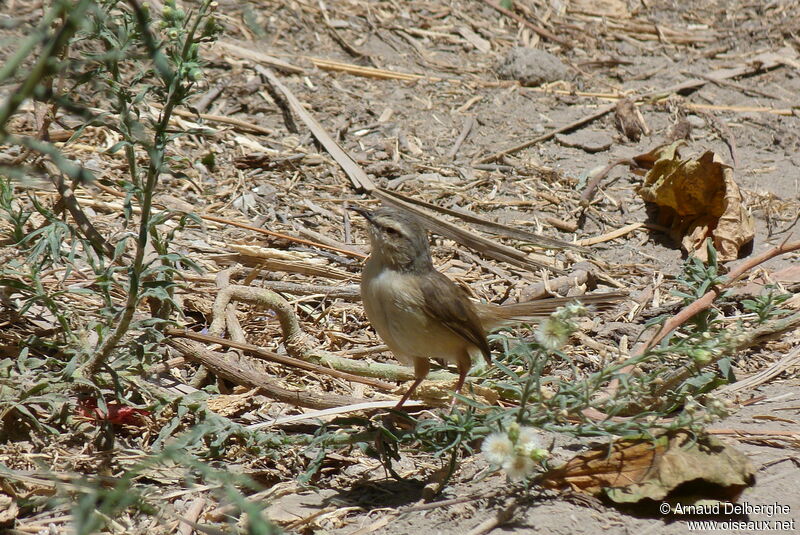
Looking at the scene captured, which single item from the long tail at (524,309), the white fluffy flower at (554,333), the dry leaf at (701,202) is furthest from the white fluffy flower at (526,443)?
the dry leaf at (701,202)

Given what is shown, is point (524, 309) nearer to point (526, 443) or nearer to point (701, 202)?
point (701, 202)

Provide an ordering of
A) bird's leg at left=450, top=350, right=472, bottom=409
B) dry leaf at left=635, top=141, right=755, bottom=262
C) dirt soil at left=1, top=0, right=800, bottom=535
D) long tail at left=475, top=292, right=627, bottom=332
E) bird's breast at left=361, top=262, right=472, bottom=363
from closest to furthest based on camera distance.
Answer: dirt soil at left=1, top=0, right=800, bottom=535 → bird's breast at left=361, top=262, right=472, bottom=363 → bird's leg at left=450, top=350, right=472, bottom=409 → long tail at left=475, top=292, right=627, bottom=332 → dry leaf at left=635, top=141, right=755, bottom=262

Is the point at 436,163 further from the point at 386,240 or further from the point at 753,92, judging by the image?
the point at 753,92

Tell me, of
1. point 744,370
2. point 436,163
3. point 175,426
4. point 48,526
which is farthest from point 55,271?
point 744,370

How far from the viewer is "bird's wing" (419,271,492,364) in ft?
17.3

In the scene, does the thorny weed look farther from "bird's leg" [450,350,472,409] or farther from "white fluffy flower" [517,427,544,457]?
"bird's leg" [450,350,472,409]

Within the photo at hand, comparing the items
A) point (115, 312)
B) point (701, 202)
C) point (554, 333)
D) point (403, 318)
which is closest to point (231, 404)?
point (115, 312)

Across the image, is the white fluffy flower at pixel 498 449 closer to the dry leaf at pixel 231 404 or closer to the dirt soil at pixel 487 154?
the dirt soil at pixel 487 154

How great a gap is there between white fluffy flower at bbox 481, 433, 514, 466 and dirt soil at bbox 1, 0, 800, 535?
0.54m

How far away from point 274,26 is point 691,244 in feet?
16.8

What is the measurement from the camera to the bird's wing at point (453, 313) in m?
5.28

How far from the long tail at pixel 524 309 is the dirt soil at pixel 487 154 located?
48 centimetres

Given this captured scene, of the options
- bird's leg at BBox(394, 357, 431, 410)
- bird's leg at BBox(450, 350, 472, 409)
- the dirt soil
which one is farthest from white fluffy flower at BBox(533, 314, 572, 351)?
bird's leg at BBox(450, 350, 472, 409)

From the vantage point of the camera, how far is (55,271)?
17.7 feet
